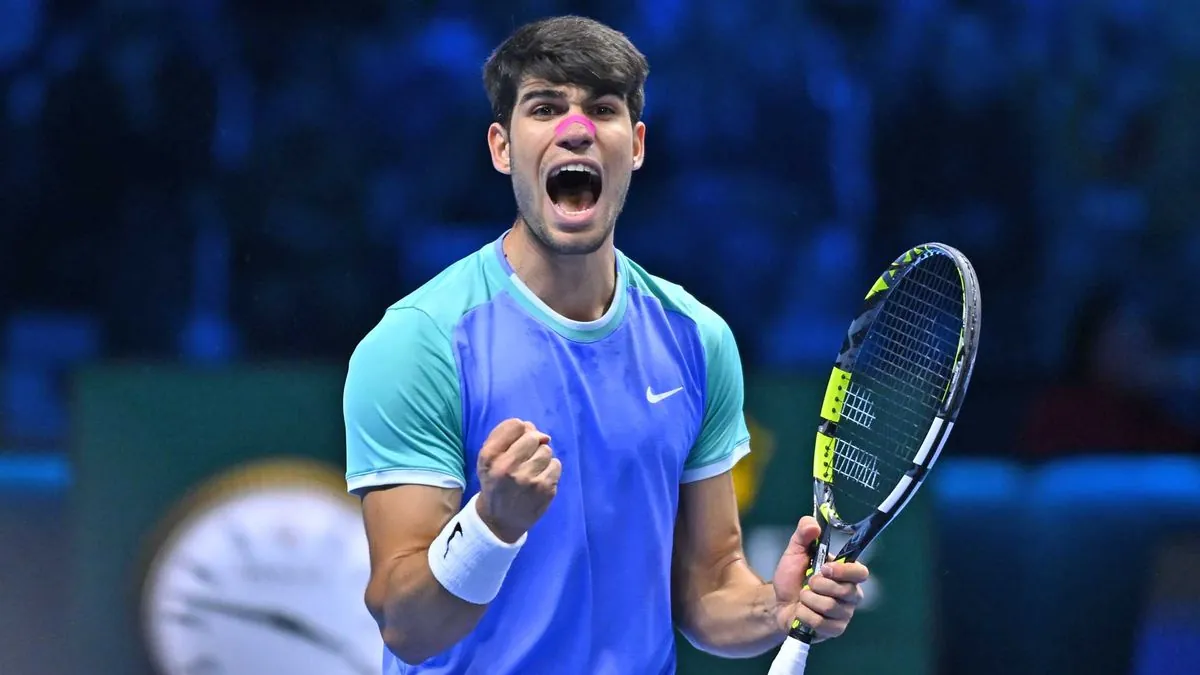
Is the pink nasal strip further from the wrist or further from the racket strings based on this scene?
the racket strings

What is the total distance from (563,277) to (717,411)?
1.22 ft

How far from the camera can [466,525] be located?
2.33m

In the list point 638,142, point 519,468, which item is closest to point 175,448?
point 638,142

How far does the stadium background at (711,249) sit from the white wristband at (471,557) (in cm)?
207

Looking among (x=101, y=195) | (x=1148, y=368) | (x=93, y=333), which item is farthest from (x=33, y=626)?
(x=1148, y=368)

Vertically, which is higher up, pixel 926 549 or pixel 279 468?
pixel 279 468

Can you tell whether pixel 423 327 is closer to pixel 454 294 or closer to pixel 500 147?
pixel 454 294

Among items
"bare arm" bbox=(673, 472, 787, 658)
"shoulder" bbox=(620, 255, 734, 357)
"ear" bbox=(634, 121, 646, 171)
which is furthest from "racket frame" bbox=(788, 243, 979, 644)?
"ear" bbox=(634, 121, 646, 171)

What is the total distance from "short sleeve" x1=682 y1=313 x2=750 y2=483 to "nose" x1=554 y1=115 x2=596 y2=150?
393mm

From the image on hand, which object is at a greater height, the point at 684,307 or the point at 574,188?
the point at 574,188

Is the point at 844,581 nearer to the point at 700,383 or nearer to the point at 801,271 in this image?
the point at 700,383

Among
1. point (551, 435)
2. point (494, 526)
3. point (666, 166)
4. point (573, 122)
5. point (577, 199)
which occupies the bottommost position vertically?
point (494, 526)

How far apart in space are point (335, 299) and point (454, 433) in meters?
2.10

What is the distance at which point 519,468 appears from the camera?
222 cm
